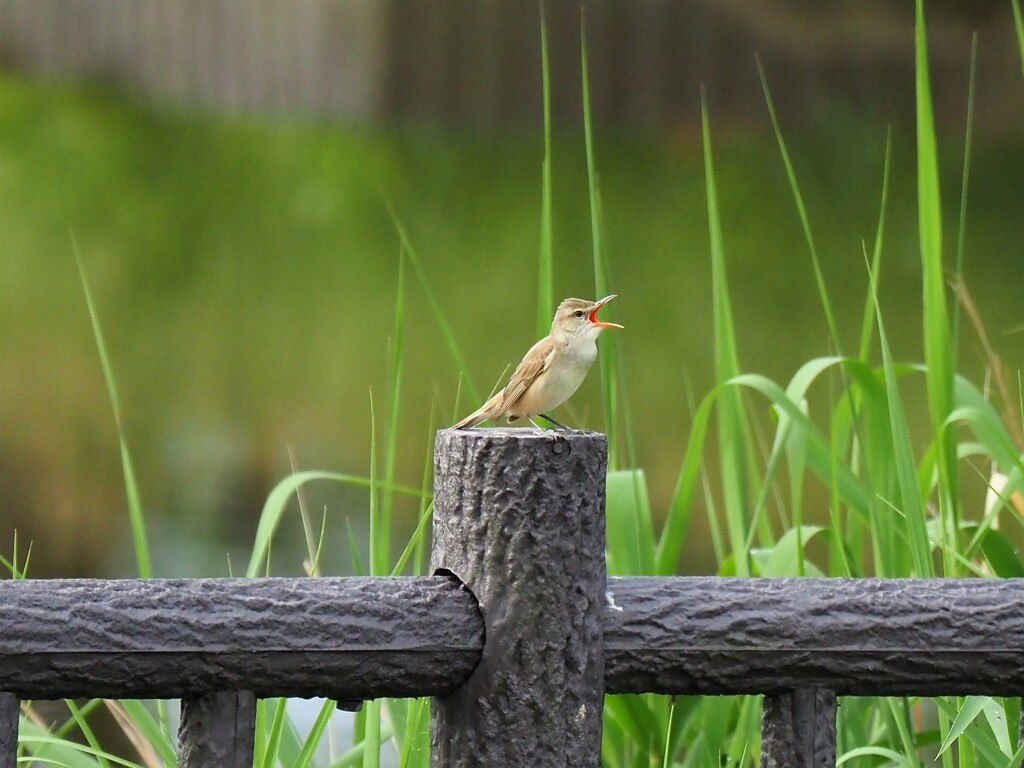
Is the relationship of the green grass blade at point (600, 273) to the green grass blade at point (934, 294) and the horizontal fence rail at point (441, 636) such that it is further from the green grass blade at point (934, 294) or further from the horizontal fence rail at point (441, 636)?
the horizontal fence rail at point (441, 636)

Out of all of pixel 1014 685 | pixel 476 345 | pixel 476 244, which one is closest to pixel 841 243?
pixel 476 244

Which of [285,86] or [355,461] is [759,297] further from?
[285,86]

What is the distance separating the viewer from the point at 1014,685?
92cm

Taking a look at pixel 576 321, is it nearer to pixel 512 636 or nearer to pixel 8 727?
pixel 512 636

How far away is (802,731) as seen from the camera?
2.98 ft

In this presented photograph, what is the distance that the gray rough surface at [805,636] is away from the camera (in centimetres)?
89

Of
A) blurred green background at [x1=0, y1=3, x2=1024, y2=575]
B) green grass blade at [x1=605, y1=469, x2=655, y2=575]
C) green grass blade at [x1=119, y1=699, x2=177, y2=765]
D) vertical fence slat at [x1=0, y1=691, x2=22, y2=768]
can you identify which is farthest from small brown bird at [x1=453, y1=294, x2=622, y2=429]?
blurred green background at [x1=0, y1=3, x2=1024, y2=575]

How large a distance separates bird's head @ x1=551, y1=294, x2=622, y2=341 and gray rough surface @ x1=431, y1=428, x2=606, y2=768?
0.50m

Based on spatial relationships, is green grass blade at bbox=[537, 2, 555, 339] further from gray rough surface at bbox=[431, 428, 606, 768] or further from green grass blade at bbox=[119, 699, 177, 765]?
green grass blade at bbox=[119, 699, 177, 765]

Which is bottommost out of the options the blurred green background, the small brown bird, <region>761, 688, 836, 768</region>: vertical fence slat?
<region>761, 688, 836, 768</region>: vertical fence slat

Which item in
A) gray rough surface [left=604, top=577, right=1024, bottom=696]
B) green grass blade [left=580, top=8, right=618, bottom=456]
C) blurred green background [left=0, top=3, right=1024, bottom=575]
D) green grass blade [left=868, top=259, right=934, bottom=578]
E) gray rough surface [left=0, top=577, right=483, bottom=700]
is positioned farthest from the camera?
blurred green background [left=0, top=3, right=1024, bottom=575]

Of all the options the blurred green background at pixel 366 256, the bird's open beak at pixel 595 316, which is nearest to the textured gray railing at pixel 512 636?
the bird's open beak at pixel 595 316

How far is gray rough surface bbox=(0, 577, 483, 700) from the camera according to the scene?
0.78 metres

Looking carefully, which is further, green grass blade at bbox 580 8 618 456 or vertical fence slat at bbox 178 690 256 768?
green grass blade at bbox 580 8 618 456
